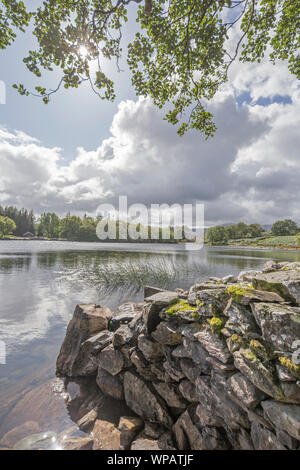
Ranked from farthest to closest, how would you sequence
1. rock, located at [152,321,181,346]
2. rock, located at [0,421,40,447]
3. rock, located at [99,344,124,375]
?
rock, located at [99,344,124,375] < rock, located at [152,321,181,346] < rock, located at [0,421,40,447]

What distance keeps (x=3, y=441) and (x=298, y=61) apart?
1600cm

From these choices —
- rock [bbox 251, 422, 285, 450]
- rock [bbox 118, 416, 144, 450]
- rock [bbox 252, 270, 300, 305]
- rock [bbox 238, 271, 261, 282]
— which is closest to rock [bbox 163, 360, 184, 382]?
rock [bbox 118, 416, 144, 450]

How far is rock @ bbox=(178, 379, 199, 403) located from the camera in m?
4.15

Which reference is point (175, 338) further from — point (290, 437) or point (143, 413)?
point (290, 437)

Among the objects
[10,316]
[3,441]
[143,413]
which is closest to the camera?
[3,441]

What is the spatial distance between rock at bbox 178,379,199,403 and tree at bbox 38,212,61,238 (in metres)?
163

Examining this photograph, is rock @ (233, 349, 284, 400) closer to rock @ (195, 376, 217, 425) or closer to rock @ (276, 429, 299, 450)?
rock @ (276, 429, 299, 450)

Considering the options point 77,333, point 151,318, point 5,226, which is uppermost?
point 5,226

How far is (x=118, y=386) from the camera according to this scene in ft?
17.8

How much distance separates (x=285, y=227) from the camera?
14912 cm

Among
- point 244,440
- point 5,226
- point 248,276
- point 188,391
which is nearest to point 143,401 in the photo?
point 188,391

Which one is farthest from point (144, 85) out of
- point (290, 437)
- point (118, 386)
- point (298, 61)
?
point (118, 386)

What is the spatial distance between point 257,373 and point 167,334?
2.32 meters

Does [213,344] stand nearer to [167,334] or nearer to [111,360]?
[167,334]
